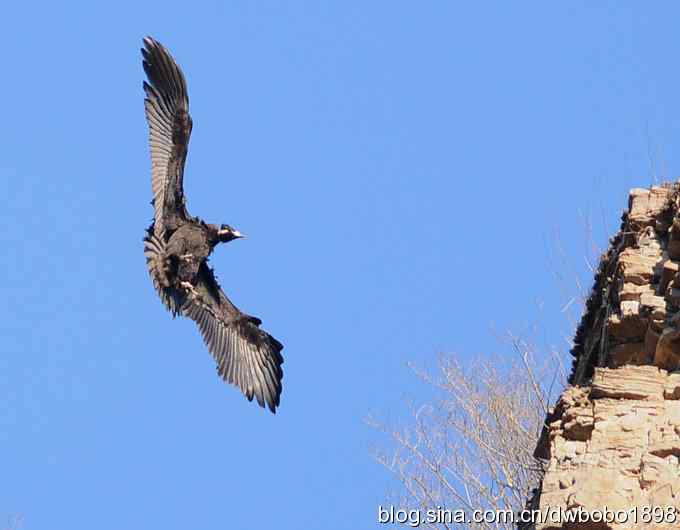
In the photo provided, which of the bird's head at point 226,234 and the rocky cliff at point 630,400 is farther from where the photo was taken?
the bird's head at point 226,234

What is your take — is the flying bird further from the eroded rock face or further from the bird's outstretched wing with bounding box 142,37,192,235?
the eroded rock face

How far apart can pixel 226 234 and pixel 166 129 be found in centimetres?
127

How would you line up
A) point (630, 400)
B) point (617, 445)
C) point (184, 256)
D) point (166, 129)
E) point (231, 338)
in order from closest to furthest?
point (617, 445)
point (630, 400)
point (184, 256)
point (166, 129)
point (231, 338)

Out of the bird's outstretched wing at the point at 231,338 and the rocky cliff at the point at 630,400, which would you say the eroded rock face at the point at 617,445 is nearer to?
the rocky cliff at the point at 630,400

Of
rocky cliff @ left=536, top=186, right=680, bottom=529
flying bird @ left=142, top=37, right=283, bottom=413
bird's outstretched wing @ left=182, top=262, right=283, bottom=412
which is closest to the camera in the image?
rocky cliff @ left=536, top=186, right=680, bottom=529

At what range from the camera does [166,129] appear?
17266mm

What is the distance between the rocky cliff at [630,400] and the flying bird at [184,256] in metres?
5.66

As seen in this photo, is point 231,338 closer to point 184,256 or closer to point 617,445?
point 184,256

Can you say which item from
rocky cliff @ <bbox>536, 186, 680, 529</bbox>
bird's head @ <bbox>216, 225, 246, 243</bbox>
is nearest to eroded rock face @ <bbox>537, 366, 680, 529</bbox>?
rocky cliff @ <bbox>536, 186, 680, 529</bbox>

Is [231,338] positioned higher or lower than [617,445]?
higher

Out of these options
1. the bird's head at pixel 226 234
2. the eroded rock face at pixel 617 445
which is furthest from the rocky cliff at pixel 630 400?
the bird's head at pixel 226 234

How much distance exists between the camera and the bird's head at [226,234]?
56.3 feet

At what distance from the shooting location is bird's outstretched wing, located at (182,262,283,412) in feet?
57.7

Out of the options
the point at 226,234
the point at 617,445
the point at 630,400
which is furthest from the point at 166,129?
the point at 617,445
